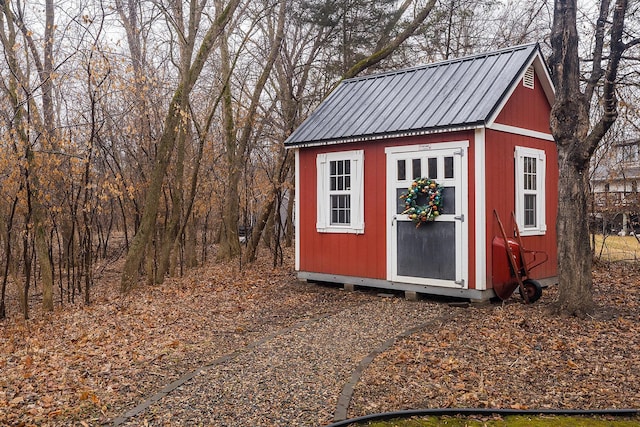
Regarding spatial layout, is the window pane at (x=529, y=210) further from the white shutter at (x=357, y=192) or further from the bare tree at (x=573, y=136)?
the white shutter at (x=357, y=192)

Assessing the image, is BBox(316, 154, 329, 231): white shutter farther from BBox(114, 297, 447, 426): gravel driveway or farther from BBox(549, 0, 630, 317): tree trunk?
BBox(549, 0, 630, 317): tree trunk

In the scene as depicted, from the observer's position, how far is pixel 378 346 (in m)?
6.87

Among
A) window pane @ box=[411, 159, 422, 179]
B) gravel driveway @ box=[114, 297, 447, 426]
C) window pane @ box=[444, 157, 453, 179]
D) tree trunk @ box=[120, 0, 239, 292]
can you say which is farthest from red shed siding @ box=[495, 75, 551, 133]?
tree trunk @ box=[120, 0, 239, 292]

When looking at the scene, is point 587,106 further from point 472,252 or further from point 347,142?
point 347,142

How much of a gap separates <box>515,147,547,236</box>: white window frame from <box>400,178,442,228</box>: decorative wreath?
161cm

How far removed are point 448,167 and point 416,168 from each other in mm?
593

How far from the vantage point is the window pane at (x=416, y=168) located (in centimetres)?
959

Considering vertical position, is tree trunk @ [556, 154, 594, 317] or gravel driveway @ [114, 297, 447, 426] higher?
tree trunk @ [556, 154, 594, 317]

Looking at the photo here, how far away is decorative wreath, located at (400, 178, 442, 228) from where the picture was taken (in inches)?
363

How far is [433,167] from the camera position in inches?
372

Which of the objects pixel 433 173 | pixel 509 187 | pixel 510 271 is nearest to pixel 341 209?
pixel 433 173

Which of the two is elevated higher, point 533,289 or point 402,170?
point 402,170

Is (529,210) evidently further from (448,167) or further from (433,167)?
(433,167)

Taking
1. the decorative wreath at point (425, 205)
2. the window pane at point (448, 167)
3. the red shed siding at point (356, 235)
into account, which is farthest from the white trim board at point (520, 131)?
the decorative wreath at point (425, 205)
